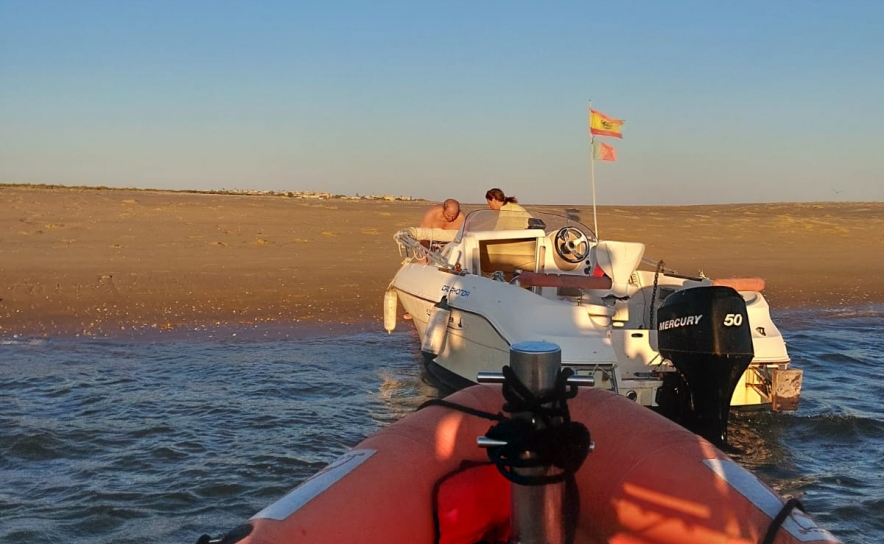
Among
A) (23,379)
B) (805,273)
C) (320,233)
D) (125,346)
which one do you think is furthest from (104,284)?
(805,273)

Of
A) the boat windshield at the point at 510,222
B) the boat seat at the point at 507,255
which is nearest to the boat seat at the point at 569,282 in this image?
the boat seat at the point at 507,255

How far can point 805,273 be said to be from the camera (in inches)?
677

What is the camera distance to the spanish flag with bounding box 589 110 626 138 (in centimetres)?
998

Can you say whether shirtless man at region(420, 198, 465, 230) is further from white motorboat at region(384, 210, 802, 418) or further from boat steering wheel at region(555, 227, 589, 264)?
boat steering wheel at region(555, 227, 589, 264)

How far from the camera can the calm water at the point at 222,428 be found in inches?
208

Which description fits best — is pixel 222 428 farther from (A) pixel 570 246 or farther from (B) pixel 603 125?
Answer: (B) pixel 603 125

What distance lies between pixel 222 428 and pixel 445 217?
507cm

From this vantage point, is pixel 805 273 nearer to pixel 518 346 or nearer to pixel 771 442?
pixel 771 442

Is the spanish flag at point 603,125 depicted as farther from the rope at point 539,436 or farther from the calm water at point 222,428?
the rope at point 539,436

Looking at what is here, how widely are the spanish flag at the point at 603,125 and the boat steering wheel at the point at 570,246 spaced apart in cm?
193

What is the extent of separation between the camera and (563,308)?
6.93 m

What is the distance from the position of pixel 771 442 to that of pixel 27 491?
537 centimetres

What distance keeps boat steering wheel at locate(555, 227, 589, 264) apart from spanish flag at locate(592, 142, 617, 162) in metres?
1.76

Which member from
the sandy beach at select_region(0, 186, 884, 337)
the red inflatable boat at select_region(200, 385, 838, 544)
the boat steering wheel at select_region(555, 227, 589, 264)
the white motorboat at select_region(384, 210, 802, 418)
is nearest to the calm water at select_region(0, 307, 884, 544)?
the white motorboat at select_region(384, 210, 802, 418)
